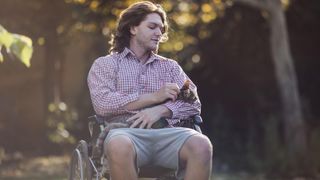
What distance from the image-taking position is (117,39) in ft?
17.9

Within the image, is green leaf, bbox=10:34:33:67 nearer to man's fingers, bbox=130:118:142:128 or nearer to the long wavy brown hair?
man's fingers, bbox=130:118:142:128

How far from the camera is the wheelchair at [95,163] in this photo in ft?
16.4

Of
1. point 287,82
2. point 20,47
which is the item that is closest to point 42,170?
point 287,82

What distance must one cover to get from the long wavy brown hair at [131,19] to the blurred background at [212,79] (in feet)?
16.7

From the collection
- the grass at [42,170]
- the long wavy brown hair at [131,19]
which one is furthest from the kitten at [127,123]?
the grass at [42,170]

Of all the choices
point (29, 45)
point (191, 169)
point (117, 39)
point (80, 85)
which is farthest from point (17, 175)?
point (29, 45)

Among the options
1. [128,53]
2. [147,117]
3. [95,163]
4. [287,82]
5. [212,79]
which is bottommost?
[212,79]

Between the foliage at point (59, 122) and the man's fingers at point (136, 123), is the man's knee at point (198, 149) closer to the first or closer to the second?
the man's fingers at point (136, 123)

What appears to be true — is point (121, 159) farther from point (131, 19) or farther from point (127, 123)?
point (131, 19)

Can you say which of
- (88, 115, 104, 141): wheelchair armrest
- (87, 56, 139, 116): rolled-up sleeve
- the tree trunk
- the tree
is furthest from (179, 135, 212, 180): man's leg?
the tree trunk

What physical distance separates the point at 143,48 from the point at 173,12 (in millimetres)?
5932

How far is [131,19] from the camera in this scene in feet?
17.5

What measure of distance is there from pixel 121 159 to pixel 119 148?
6 centimetres

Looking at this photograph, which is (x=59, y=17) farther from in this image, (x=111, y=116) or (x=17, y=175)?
(x=111, y=116)
